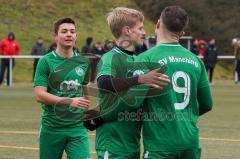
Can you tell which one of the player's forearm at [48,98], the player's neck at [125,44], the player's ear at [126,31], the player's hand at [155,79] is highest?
the player's ear at [126,31]

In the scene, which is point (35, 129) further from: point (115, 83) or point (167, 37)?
point (167, 37)

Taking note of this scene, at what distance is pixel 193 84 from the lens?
6750 millimetres

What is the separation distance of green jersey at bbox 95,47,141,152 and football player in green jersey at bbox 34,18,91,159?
4.57 ft

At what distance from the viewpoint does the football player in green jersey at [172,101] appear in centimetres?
663

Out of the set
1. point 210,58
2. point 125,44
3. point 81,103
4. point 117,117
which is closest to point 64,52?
point 81,103

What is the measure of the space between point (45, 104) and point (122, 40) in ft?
5.85

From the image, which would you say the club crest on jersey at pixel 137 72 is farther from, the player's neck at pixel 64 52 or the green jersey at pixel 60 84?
the player's neck at pixel 64 52

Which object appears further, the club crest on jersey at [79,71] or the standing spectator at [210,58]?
the standing spectator at [210,58]

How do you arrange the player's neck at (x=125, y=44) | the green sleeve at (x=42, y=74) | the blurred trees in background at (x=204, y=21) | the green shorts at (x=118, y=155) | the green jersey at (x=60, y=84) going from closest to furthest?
the green shorts at (x=118, y=155)
the player's neck at (x=125, y=44)
the green sleeve at (x=42, y=74)
the green jersey at (x=60, y=84)
the blurred trees in background at (x=204, y=21)

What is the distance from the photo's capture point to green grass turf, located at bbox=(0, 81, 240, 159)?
13211 millimetres

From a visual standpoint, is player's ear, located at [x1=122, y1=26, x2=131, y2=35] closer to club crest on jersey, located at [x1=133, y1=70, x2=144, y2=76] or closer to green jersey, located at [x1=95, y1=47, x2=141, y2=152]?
green jersey, located at [x1=95, y1=47, x2=141, y2=152]

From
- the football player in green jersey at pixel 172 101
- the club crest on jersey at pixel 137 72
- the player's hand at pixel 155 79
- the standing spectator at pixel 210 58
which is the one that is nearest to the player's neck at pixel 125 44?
the club crest on jersey at pixel 137 72

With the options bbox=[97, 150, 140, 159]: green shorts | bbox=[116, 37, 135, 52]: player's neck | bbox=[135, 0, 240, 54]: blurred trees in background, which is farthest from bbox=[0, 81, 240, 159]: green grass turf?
bbox=[135, 0, 240, 54]: blurred trees in background

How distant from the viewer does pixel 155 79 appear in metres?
6.56
